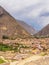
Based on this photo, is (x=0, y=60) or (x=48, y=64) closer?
(x=48, y=64)

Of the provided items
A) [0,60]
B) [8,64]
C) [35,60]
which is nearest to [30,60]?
[35,60]

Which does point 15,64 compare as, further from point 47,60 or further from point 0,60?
point 0,60

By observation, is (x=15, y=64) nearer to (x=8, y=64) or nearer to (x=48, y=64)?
(x=8, y=64)

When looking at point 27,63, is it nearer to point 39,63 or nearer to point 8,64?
point 39,63

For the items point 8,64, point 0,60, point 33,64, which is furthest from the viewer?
point 0,60

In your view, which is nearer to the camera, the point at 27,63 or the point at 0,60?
the point at 27,63

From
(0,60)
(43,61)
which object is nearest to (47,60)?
(43,61)

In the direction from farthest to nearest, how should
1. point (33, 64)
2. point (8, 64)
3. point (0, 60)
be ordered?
1. point (0, 60)
2. point (8, 64)
3. point (33, 64)

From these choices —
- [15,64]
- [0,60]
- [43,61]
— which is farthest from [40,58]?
[0,60]
